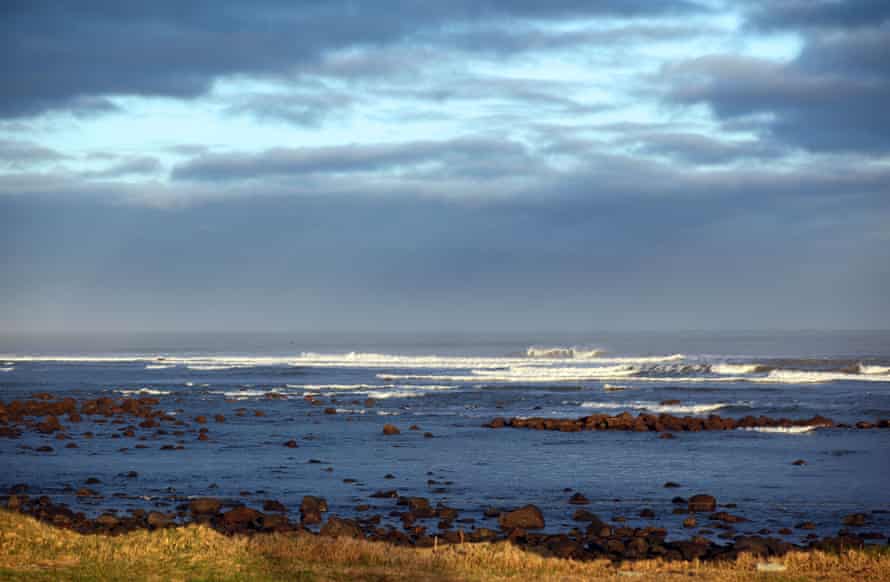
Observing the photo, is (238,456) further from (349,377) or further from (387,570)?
(349,377)

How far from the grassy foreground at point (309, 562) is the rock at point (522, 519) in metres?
3.20

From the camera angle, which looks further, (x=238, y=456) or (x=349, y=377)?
(x=349, y=377)

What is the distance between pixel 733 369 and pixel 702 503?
54.1 m

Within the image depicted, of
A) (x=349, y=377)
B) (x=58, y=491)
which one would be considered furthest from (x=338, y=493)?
(x=349, y=377)

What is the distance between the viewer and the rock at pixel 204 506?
62.7 ft

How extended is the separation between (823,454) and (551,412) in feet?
51.7

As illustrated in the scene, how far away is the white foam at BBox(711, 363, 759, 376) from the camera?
69.2 meters

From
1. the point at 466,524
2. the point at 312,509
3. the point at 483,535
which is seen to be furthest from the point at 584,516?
the point at 312,509

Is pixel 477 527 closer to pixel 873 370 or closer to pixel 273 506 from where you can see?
pixel 273 506

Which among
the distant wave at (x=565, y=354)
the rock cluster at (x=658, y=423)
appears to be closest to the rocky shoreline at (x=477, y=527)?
the rock cluster at (x=658, y=423)

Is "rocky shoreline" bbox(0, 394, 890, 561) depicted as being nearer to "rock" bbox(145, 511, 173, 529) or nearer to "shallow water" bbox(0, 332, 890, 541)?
"rock" bbox(145, 511, 173, 529)

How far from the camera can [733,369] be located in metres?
71.7

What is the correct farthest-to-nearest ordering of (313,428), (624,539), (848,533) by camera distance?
(313,428)
(848,533)
(624,539)

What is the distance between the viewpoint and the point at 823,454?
28.8 metres
